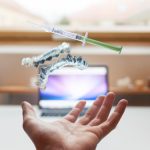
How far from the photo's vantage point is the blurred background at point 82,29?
153cm

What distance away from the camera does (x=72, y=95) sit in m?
1.24

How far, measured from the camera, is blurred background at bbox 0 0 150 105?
1.53 m

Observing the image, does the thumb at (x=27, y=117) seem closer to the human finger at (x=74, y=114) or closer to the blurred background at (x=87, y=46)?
the human finger at (x=74, y=114)

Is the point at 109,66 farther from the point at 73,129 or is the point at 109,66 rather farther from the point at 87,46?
the point at 73,129

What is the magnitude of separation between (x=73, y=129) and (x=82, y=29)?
976 millimetres

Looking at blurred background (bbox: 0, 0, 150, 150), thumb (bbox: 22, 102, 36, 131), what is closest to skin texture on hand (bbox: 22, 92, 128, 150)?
thumb (bbox: 22, 102, 36, 131)

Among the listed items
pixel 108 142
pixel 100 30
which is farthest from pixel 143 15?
pixel 108 142

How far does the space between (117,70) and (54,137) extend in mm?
1057

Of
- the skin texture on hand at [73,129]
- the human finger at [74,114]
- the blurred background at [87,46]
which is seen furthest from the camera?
the blurred background at [87,46]

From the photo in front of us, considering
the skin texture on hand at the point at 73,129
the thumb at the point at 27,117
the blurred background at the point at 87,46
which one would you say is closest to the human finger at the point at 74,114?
the skin texture on hand at the point at 73,129

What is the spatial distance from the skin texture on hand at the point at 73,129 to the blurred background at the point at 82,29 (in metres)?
0.89

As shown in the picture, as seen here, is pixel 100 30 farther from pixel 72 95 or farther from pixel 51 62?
pixel 51 62

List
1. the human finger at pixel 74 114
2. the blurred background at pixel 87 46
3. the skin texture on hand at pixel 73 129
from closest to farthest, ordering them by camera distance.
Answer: the skin texture on hand at pixel 73 129, the human finger at pixel 74 114, the blurred background at pixel 87 46

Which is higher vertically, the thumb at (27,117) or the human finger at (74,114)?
the thumb at (27,117)
